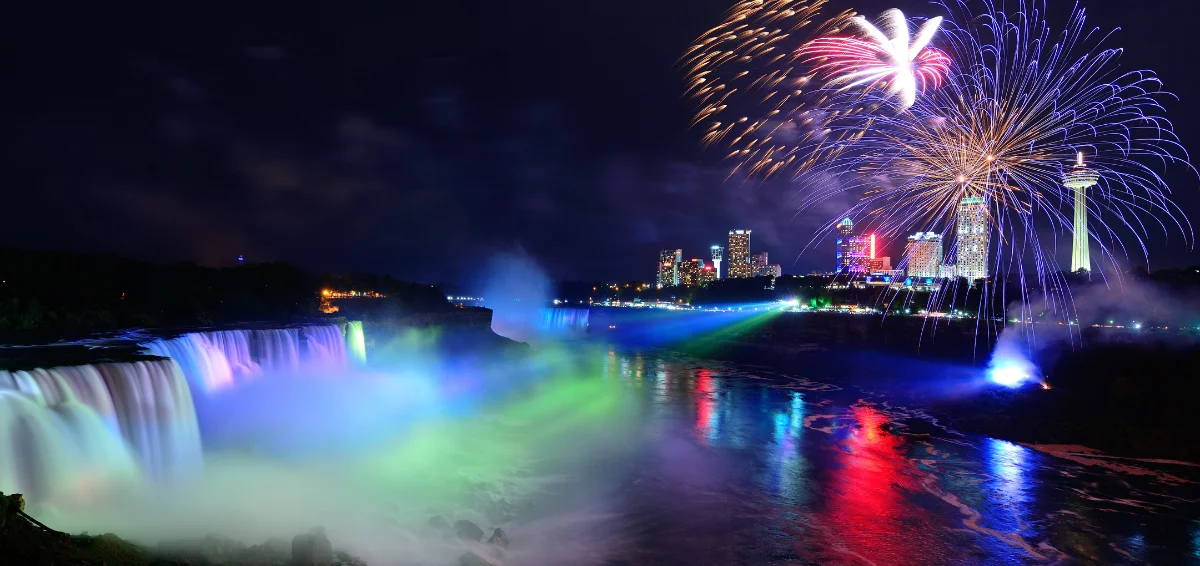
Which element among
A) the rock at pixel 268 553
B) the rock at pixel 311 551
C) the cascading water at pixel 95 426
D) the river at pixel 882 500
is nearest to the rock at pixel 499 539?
the river at pixel 882 500

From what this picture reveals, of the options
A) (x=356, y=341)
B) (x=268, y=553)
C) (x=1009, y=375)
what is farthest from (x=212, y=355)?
(x=1009, y=375)

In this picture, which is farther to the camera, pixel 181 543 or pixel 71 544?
pixel 181 543

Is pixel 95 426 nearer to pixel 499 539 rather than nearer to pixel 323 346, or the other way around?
pixel 499 539

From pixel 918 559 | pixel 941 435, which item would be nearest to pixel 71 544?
pixel 918 559

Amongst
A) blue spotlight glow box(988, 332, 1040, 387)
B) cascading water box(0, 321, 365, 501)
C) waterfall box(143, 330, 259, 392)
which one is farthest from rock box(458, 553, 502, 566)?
blue spotlight glow box(988, 332, 1040, 387)

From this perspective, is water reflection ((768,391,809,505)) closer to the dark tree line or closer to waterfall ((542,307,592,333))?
the dark tree line

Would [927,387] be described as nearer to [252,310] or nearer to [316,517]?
[316,517]
